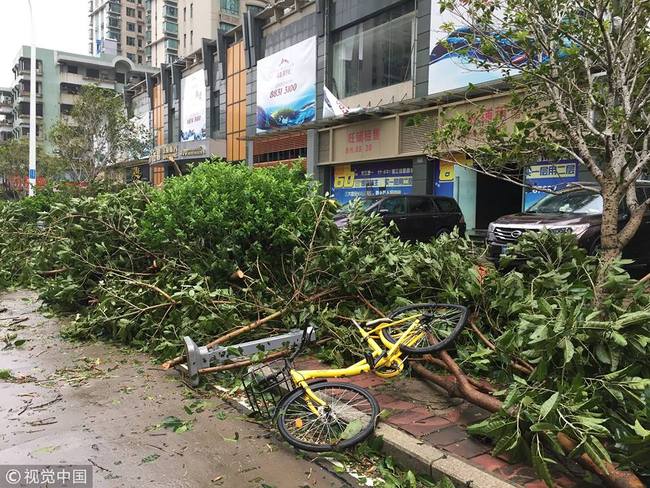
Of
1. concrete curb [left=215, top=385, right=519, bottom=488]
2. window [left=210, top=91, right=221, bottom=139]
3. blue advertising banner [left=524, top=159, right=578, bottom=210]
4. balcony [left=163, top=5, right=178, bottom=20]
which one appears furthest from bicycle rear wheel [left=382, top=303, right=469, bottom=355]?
balcony [left=163, top=5, right=178, bottom=20]

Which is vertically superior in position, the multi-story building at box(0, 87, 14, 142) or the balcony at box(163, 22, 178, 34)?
the balcony at box(163, 22, 178, 34)

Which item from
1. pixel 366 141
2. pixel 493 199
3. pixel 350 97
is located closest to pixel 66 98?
pixel 350 97

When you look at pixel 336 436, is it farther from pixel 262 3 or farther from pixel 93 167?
pixel 262 3

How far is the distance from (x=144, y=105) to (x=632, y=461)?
165ft

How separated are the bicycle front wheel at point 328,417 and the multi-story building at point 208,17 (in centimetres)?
6021

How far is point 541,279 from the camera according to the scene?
15.6 ft

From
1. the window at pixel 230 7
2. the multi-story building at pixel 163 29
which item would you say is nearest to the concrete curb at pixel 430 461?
the window at pixel 230 7

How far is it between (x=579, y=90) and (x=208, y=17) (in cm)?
6177

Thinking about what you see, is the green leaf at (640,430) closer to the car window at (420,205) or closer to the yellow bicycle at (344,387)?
the yellow bicycle at (344,387)

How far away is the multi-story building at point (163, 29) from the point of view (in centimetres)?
7275

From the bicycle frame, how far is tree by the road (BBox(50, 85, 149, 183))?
81.2 ft

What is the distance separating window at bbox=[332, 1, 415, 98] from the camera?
20.8 meters

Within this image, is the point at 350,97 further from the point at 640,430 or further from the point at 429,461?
the point at 640,430

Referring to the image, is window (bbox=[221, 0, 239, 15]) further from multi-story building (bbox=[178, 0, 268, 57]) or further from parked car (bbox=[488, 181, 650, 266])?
parked car (bbox=[488, 181, 650, 266])
